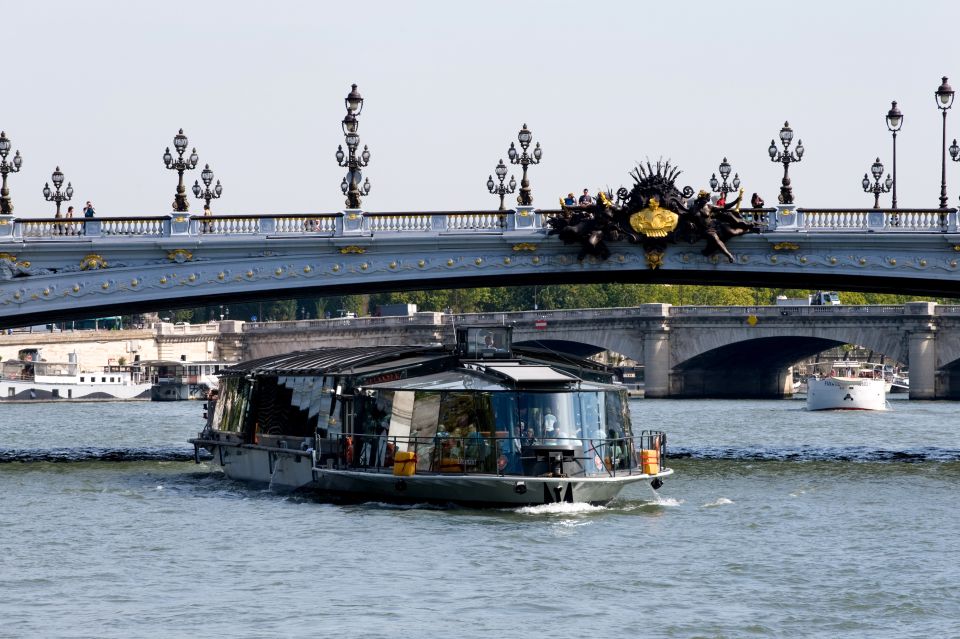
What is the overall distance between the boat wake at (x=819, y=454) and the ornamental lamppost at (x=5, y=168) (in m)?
19.4

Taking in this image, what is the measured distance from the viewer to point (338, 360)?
135 feet

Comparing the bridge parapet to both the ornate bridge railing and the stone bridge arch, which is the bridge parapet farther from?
the stone bridge arch

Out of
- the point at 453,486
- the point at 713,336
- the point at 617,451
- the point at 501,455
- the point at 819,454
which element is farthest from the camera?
the point at 713,336

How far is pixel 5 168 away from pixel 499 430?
22.4 m

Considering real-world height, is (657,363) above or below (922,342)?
below

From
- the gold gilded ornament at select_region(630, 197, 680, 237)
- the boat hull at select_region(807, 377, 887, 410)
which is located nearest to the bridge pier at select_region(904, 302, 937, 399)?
the boat hull at select_region(807, 377, 887, 410)

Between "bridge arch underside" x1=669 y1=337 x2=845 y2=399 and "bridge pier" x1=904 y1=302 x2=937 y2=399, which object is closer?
"bridge pier" x1=904 y1=302 x2=937 y2=399

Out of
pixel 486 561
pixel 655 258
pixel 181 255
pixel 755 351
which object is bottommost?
pixel 486 561

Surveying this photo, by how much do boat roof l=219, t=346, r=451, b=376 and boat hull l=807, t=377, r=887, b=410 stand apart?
195 feet

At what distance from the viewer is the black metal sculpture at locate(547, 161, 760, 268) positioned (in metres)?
49.8

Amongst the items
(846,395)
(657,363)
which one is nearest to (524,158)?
(846,395)

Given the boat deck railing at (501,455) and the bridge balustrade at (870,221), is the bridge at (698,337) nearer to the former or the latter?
the bridge balustrade at (870,221)

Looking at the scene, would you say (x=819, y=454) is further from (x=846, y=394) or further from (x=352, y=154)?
(x=846, y=394)

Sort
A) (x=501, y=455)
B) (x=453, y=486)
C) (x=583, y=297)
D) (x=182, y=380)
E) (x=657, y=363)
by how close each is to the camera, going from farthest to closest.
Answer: (x=583, y=297)
(x=182, y=380)
(x=657, y=363)
(x=453, y=486)
(x=501, y=455)
